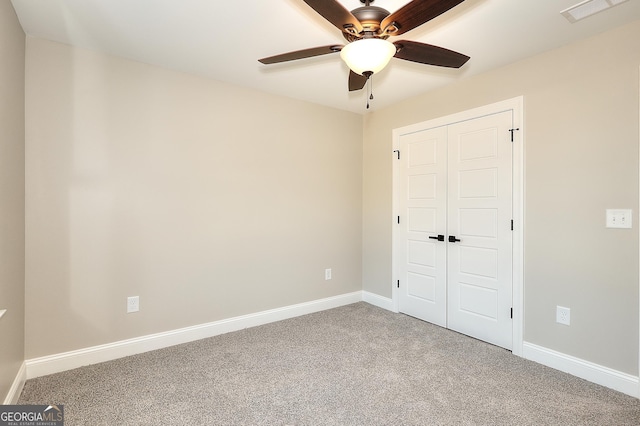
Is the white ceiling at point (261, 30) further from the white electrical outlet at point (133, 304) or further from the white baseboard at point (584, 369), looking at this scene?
the white baseboard at point (584, 369)

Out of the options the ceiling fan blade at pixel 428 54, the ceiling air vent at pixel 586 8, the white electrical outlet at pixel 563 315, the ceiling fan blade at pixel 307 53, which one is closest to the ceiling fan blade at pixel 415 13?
the ceiling fan blade at pixel 428 54

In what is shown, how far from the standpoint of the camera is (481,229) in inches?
113

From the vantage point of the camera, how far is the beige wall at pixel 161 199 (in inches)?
89.7

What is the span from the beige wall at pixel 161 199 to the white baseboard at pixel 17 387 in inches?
5.2

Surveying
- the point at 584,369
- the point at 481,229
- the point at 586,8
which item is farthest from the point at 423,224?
the point at 586,8

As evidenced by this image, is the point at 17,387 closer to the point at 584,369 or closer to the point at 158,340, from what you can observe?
the point at 158,340

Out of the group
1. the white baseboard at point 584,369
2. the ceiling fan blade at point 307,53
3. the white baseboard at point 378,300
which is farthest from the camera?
the white baseboard at point 378,300

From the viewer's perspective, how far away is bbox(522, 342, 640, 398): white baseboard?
2.04 metres

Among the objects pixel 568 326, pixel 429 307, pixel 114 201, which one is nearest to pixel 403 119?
pixel 429 307

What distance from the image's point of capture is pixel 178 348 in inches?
106

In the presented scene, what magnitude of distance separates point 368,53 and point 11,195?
7.46ft

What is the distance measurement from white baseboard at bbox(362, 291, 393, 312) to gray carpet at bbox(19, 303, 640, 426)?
83 centimetres

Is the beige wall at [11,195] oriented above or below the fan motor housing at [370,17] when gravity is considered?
below

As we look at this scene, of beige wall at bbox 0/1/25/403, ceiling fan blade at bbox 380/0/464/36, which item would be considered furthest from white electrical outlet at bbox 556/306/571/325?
beige wall at bbox 0/1/25/403
